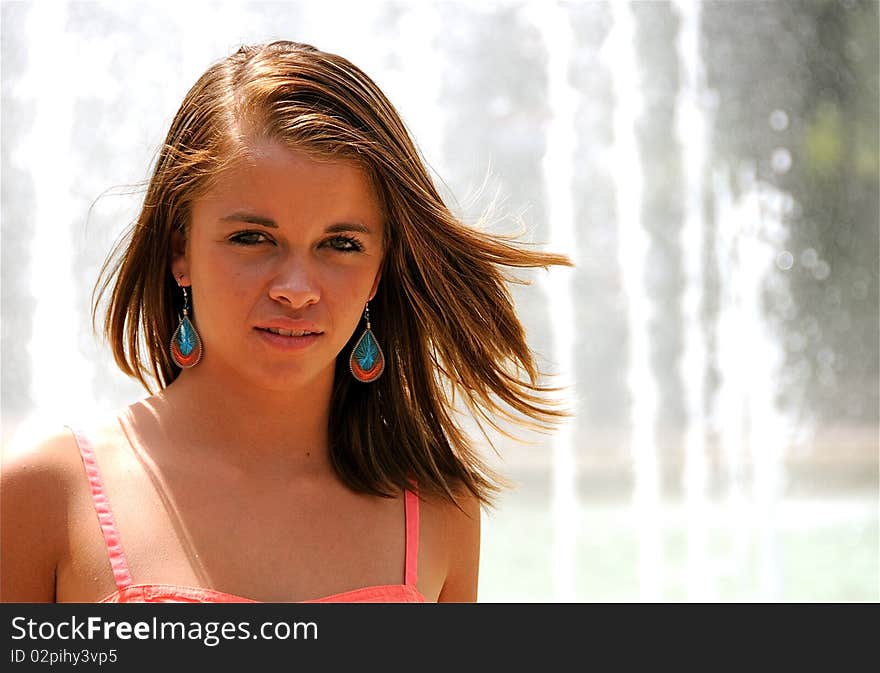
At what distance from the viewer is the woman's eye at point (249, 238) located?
2.15 metres

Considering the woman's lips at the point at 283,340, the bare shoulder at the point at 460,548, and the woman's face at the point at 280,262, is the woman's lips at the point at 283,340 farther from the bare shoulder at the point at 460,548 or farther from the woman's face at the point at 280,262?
the bare shoulder at the point at 460,548

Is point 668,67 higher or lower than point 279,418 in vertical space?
higher

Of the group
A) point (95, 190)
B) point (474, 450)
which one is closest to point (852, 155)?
point (95, 190)

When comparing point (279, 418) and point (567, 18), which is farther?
point (567, 18)

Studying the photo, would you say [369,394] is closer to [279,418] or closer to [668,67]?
[279,418]

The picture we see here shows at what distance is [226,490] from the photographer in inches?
88.7

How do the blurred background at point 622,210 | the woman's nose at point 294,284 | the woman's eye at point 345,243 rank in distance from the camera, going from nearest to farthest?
1. the woman's nose at point 294,284
2. the woman's eye at point 345,243
3. the blurred background at point 622,210

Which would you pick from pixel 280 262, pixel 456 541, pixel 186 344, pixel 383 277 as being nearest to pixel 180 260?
pixel 186 344

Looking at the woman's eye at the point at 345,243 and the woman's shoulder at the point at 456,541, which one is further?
the woman's shoulder at the point at 456,541

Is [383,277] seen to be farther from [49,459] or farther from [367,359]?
[49,459]

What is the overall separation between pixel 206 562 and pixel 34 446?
0.31 metres

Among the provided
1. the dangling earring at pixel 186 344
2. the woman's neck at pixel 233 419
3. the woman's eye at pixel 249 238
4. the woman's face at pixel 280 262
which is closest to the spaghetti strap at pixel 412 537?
the woman's neck at pixel 233 419

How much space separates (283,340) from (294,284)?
10cm

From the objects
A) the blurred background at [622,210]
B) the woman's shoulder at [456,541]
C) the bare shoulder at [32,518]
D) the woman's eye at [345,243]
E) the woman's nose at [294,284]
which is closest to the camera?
the bare shoulder at [32,518]
